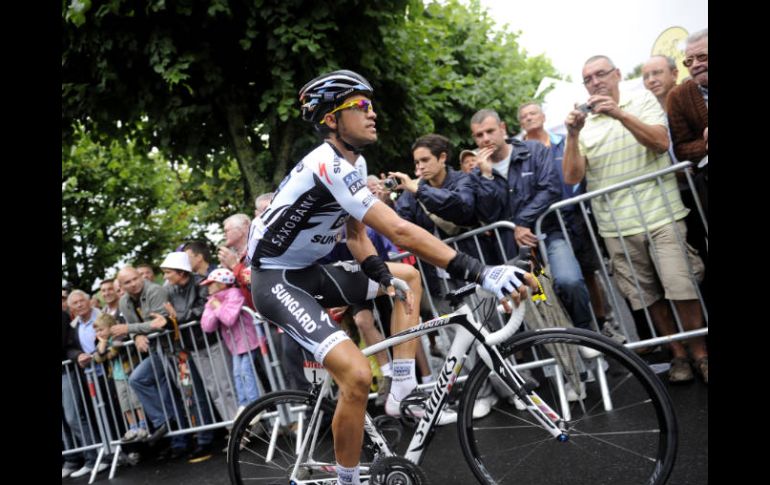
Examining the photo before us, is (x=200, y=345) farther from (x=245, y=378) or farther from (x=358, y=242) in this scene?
(x=358, y=242)

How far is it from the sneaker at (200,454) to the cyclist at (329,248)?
10.5 feet

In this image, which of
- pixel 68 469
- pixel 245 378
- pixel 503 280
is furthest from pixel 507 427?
pixel 68 469

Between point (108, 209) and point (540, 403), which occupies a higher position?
point (108, 209)

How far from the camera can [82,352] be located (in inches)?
278

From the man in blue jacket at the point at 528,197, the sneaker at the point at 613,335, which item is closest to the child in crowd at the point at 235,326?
the man in blue jacket at the point at 528,197

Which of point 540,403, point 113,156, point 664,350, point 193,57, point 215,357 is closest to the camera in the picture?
point 540,403

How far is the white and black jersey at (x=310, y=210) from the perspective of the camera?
3.05m

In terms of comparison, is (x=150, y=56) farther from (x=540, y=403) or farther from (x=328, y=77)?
(x=540, y=403)

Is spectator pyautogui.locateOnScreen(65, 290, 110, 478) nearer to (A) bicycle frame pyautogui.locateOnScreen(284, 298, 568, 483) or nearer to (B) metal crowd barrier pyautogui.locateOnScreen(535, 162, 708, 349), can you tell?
(A) bicycle frame pyautogui.locateOnScreen(284, 298, 568, 483)

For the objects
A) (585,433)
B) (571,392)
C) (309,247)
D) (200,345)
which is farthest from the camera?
(200,345)

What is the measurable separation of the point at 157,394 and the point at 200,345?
76 cm

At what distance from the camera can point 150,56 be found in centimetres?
820
